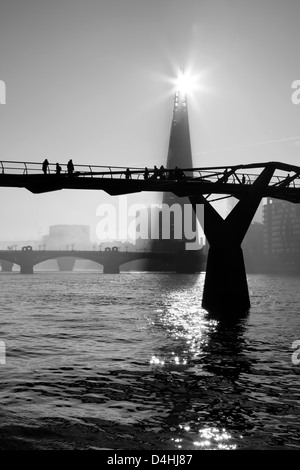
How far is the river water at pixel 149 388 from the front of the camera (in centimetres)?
1290

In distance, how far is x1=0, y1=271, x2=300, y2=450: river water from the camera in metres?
12.9

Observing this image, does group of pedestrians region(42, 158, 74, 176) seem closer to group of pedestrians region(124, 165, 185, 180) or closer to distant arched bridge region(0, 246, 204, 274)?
group of pedestrians region(124, 165, 185, 180)

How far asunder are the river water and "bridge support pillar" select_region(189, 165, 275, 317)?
24.1 ft

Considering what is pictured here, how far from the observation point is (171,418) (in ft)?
47.3

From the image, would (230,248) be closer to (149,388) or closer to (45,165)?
(45,165)

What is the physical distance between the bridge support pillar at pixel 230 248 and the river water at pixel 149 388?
24.1ft

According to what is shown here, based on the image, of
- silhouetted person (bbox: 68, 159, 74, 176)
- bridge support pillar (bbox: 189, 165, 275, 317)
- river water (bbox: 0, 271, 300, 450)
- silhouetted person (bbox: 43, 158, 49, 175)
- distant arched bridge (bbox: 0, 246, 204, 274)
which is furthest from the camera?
distant arched bridge (bbox: 0, 246, 204, 274)

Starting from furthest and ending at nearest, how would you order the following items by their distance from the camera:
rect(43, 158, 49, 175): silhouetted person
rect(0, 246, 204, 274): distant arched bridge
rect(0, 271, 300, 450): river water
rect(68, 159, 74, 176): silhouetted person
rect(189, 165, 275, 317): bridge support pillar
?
1. rect(0, 246, 204, 274): distant arched bridge
2. rect(189, 165, 275, 317): bridge support pillar
3. rect(68, 159, 74, 176): silhouetted person
4. rect(43, 158, 49, 175): silhouetted person
5. rect(0, 271, 300, 450): river water

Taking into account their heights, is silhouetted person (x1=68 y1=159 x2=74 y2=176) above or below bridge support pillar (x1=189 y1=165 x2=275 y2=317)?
above

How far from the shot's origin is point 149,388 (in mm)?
18047

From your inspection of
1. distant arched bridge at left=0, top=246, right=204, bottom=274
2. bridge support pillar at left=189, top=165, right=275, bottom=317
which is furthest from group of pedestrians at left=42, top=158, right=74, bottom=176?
distant arched bridge at left=0, top=246, right=204, bottom=274

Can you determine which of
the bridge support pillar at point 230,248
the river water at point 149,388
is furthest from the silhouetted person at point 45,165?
the bridge support pillar at point 230,248

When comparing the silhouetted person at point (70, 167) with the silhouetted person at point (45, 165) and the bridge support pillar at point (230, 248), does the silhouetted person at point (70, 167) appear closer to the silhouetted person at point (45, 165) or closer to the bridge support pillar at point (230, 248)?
the silhouetted person at point (45, 165)

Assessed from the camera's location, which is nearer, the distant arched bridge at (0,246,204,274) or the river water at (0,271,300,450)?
the river water at (0,271,300,450)
